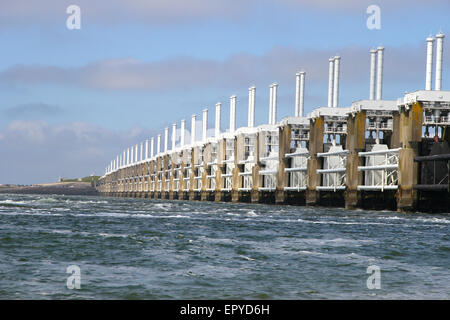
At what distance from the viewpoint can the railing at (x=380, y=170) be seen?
62.7 m

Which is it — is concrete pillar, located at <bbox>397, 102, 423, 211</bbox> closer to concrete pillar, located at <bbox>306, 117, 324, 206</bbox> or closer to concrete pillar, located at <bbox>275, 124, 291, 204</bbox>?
concrete pillar, located at <bbox>306, 117, 324, 206</bbox>

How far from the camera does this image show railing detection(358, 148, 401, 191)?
206 ft

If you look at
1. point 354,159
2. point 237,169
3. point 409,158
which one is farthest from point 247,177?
point 409,158

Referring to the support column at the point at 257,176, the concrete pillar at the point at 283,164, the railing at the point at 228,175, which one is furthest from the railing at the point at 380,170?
the railing at the point at 228,175

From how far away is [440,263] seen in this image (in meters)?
22.4

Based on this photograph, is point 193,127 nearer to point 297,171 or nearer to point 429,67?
point 297,171

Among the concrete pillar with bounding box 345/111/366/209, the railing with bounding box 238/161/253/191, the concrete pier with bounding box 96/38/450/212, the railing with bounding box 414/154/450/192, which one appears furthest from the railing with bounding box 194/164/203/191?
the railing with bounding box 414/154/450/192

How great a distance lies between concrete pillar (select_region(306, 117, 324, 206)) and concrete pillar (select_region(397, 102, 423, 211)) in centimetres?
1991

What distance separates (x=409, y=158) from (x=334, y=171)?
15.7m

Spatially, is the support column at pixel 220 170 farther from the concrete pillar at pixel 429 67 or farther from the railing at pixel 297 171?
the concrete pillar at pixel 429 67

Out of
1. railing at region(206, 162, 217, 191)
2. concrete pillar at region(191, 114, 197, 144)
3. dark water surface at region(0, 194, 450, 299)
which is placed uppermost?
concrete pillar at region(191, 114, 197, 144)

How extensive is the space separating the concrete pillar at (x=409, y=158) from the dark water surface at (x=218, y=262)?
78.9ft
